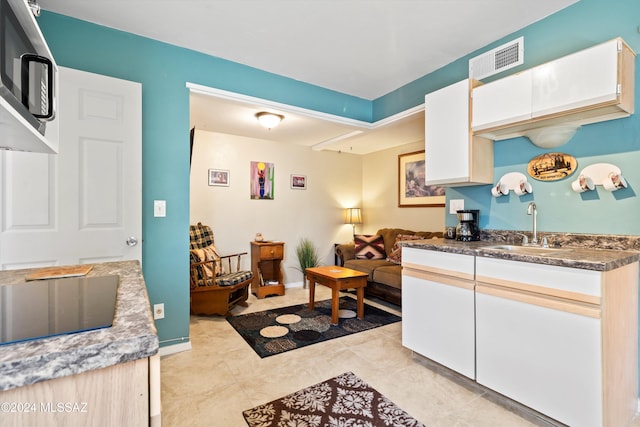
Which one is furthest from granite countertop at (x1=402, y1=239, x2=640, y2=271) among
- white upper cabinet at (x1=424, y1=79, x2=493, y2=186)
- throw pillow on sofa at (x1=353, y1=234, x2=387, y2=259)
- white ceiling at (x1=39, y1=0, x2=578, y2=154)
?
throw pillow on sofa at (x1=353, y1=234, x2=387, y2=259)

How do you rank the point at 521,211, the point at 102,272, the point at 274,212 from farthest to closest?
the point at 274,212
the point at 521,211
the point at 102,272

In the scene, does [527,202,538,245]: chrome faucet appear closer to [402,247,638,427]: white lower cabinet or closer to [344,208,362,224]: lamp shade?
[402,247,638,427]: white lower cabinet

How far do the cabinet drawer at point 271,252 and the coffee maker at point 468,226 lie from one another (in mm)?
2648

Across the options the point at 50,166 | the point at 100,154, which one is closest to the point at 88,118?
the point at 100,154

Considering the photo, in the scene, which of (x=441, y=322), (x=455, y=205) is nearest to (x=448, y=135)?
(x=455, y=205)

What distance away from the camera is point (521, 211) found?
2275mm

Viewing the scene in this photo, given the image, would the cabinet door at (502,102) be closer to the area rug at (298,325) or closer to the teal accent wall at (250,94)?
the teal accent wall at (250,94)

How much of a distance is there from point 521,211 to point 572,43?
3.80ft

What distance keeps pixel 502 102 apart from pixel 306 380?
2.35 m

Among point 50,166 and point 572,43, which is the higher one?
point 572,43

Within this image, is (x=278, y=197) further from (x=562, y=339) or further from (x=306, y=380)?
(x=562, y=339)

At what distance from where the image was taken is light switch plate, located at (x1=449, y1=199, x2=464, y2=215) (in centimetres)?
269

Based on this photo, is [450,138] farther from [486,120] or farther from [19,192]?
[19,192]

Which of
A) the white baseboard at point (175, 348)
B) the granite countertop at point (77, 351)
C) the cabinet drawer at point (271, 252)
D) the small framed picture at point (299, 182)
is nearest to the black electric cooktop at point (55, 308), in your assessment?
the granite countertop at point (77, 351)
